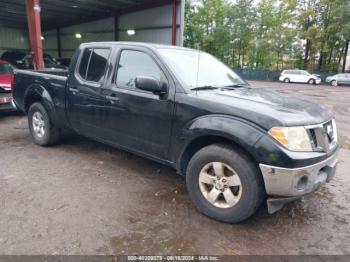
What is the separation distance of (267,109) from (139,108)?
1.52 meters

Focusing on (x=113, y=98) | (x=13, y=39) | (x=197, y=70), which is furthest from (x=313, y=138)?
(x=13, y=39)

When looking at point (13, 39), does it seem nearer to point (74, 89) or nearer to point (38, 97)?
point (38, 97)

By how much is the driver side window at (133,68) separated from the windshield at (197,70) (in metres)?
0.20

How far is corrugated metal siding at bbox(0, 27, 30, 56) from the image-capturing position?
24047mm

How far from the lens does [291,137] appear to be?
257cm

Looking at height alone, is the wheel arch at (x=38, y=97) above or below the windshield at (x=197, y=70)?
below

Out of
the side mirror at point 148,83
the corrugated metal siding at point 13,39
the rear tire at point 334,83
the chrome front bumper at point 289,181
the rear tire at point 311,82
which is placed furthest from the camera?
the rear tire at point 311,82

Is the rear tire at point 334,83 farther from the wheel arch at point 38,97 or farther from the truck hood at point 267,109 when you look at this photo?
the wheel arch at point 38,97

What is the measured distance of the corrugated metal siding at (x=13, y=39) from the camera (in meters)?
24.0

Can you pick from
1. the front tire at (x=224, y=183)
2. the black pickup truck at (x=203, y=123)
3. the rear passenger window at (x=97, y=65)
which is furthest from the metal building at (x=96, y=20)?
the front tire at (x=224, y=183)

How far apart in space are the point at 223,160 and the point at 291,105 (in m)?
0.95

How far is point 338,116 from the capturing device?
9.80 metres

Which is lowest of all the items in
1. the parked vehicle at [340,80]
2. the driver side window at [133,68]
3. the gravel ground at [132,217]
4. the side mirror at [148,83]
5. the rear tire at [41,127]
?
the gravel ground at [132,217]

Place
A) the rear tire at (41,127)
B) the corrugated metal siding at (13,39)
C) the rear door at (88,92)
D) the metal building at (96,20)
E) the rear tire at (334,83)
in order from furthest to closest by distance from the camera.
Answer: the rear tire at (334,83) < the corrugated metal siding at (13,39) < the metal building at (96,20) < the rear tire at (41,127) < the rear door at (88,92)
